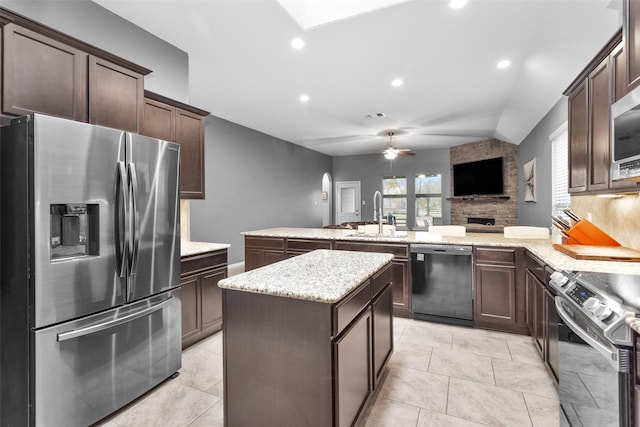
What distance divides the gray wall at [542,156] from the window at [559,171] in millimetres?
133

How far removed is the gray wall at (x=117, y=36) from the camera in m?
2.14

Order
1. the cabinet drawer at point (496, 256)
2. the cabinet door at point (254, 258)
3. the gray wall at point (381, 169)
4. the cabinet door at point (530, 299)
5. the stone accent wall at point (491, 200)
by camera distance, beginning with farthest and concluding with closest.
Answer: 1. the gray wall at point (381, 169)
2. the stone accent wall at point (491, 200)
3. the cabinet door at point (254, 258)
4. the cabinet drawer at point (496, 256)
5. the cabinet door at point (530, 299)

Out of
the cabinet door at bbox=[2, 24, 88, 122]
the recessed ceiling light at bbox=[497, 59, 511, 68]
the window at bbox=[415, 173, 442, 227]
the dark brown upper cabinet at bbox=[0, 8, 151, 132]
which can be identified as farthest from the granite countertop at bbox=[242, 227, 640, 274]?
the window at bbox=[415, 173, 442, 227]

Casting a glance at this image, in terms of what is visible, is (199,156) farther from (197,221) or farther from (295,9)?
(197,221)

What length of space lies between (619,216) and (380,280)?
2.09m

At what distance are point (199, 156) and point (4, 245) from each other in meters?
1.86

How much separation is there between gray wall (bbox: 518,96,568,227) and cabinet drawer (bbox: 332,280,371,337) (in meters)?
3.72

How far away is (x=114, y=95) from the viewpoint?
2209mm

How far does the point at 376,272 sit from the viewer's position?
1.93 metres

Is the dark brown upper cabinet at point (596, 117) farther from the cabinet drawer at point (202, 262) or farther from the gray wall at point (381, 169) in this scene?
the gray wall at point (381, 169)

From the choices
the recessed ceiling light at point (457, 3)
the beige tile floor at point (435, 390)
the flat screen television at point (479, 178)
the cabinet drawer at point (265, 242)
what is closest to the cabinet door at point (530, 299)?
the beige tile floor at point (435, 390)

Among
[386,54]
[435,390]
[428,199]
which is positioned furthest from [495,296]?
[428,199]

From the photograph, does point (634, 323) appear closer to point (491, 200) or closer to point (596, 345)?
point (596, 345)

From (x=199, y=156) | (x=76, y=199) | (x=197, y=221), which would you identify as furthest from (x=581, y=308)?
(x=197, y=221)
